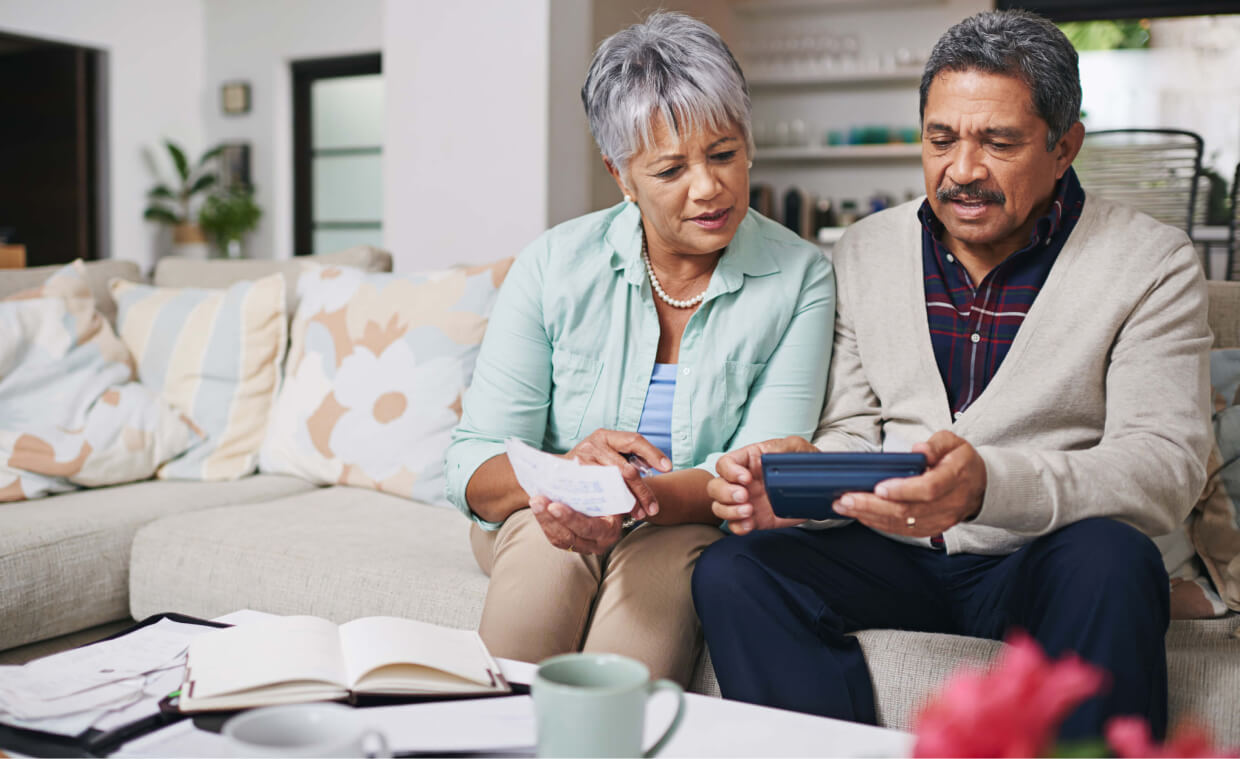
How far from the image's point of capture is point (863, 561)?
1.32 metres

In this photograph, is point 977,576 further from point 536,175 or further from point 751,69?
point 751,69

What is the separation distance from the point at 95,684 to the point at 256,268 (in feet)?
5.67

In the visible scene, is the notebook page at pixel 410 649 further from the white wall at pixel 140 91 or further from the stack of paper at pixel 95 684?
the white wall at pixel 140 91

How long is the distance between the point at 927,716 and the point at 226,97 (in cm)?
690

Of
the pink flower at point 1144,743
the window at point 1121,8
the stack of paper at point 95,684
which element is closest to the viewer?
the pink flower at point 1144,743

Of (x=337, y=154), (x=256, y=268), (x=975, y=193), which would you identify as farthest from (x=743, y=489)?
(x=337, y=154)

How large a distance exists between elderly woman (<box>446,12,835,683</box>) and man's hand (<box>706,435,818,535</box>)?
0.08 m

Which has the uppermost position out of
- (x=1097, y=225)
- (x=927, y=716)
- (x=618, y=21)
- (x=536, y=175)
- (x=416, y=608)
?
(x=618, y=21)

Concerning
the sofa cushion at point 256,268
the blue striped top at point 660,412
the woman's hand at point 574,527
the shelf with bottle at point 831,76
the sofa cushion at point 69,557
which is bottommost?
the sofa cushion at point 69,557

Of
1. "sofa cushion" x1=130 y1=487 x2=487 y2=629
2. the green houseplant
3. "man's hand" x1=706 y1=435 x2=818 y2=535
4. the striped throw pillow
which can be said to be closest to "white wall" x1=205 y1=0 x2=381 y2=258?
the green houseplant

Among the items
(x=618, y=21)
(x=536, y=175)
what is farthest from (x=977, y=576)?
(x=618, y=21)

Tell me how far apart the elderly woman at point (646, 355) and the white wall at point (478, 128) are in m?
1.85

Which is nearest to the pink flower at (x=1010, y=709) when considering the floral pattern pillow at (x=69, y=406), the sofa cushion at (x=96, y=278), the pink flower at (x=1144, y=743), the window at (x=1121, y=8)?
the pink flower at (x=1144, y=743)

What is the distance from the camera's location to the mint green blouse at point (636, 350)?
1460 mm
